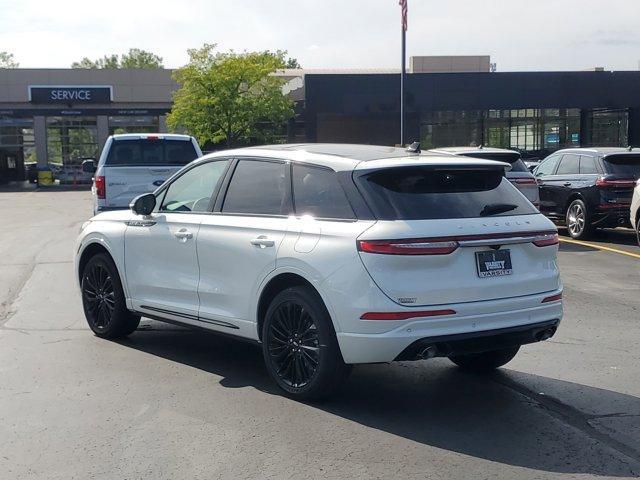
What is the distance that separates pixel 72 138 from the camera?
50.2m

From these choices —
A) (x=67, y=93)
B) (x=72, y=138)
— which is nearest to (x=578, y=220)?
(x=67, y=93)

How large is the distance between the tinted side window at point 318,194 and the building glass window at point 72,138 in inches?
1821

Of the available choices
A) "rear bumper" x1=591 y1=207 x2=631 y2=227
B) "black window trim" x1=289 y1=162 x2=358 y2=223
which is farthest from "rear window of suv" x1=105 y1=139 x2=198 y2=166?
"black window trim" x1=289 y1=162 x2=358 y2=223

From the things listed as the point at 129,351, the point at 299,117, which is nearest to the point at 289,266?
the point at 129,351

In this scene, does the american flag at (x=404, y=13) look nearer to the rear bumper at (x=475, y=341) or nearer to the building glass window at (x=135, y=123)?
the rear bumper at (x=475, y=341)

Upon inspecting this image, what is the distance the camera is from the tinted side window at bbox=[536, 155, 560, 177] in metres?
17.1

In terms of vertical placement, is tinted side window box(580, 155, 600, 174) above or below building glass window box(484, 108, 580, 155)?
below

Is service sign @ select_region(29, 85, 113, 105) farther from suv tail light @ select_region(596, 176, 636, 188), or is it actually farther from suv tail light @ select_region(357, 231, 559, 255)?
suv tail light @ select_region(357, 231, 559, 255)

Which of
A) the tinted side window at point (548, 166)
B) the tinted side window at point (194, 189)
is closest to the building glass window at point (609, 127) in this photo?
the tinted side window at point (548, 166)

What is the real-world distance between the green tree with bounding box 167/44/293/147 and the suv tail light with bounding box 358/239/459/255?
117 ft

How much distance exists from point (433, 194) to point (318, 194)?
32.7 inches

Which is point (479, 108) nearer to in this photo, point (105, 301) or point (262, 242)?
point (105, 301)

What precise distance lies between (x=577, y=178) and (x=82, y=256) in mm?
10727

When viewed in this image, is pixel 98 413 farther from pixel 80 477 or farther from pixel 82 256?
pixel 82 256
